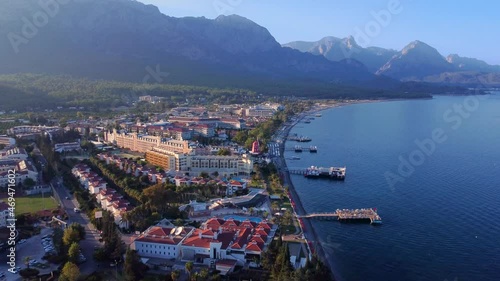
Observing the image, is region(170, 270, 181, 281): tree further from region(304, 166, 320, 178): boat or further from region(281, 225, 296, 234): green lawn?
region(304, 166, 320, 178): boat

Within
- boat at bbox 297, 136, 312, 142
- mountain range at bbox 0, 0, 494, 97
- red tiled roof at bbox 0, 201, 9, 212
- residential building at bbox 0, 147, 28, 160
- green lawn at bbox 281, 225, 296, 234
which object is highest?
mountain range at bbox 0, 0, 494, 97

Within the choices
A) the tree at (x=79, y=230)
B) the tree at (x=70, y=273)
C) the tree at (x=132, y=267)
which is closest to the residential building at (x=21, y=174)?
the tree at (x=79, y=230)

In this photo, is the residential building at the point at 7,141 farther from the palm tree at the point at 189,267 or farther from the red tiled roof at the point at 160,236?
the palm tree at the point at 189,267

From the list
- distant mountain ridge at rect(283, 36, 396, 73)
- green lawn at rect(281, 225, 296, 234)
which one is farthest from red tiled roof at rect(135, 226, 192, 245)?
distant mountain ridge at rect(283, 36, 396, 73)

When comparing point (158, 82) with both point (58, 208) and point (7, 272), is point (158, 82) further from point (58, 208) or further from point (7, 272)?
point (7, 272)

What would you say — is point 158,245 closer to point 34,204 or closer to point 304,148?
point 34,204

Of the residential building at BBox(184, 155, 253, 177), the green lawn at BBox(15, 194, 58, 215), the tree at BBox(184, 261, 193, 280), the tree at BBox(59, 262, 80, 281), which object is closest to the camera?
the tree at BBox(59, 262, 80, 281)

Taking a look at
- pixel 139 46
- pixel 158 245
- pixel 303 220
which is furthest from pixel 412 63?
pixel 158 245
